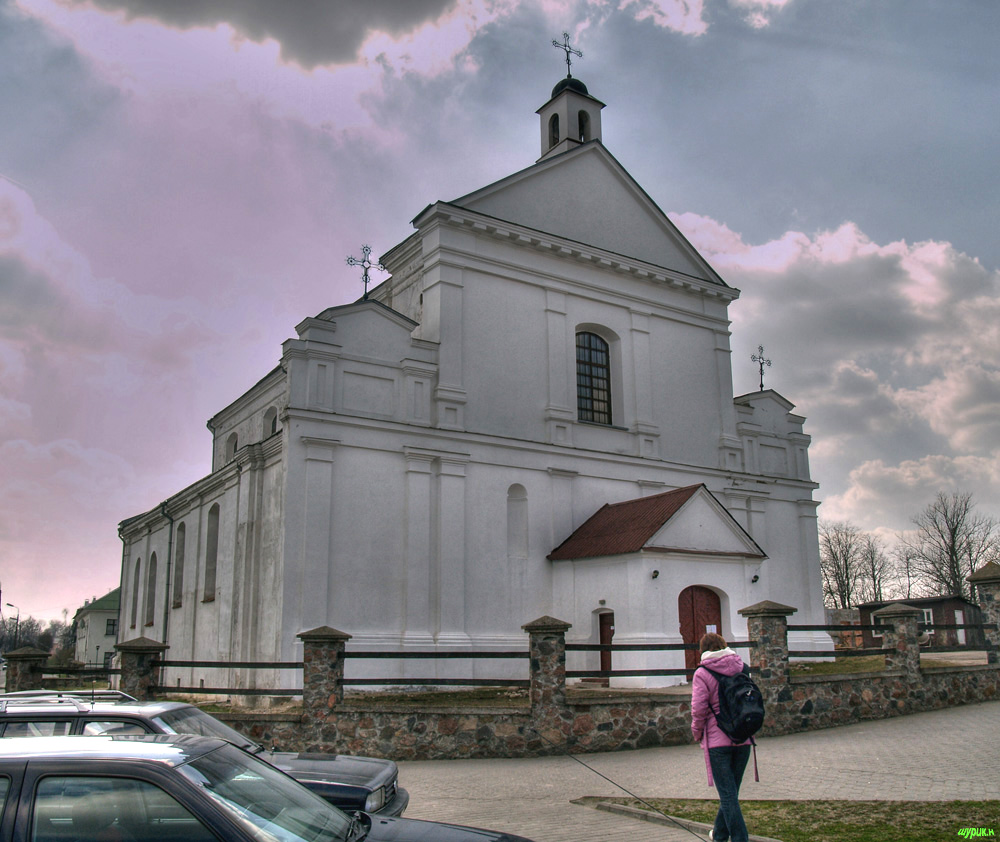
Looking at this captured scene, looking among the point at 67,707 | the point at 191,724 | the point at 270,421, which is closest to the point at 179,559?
the point at 270,421

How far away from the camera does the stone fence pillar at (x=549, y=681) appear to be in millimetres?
13828

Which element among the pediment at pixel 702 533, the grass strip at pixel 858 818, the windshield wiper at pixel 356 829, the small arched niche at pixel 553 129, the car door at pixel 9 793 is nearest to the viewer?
the car door at pixel 9 793

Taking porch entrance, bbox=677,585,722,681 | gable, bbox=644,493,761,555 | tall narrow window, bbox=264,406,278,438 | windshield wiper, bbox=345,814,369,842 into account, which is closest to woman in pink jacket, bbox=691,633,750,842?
windshield wiper, bbox=345,814,369,842

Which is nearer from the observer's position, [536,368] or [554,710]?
[554,710]

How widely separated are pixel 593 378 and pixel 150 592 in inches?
746

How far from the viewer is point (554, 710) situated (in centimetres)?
1387

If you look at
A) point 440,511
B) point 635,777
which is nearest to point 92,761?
point 635,777

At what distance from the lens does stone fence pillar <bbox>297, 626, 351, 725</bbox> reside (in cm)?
1372

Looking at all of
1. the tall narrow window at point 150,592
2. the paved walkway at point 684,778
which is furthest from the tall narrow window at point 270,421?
the paved walkway at point 684,778

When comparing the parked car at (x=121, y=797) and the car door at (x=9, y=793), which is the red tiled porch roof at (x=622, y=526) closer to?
the parked car at (x=121, y=797)

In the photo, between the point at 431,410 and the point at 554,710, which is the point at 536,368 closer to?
the point at 431,410

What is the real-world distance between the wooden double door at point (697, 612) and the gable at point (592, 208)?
10786 mm

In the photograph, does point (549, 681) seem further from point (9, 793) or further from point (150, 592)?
point (150, 592)

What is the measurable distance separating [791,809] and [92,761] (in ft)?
24.6
